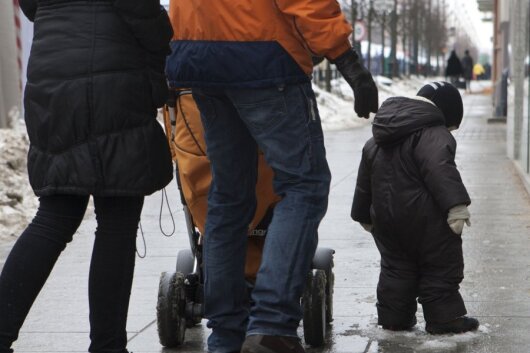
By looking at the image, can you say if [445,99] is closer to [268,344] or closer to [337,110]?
[268,344]

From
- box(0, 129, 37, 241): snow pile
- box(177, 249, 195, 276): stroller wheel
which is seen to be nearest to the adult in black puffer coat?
box(177, 249, 195, 276): stroller wheel

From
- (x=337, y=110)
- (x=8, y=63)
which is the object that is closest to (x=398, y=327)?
(x=8, y=63)

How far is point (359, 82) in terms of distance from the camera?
385 centimetres

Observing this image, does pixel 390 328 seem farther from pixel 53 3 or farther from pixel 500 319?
pixel 53 3

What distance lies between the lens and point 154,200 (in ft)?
34.0

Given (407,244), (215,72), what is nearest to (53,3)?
(215,72)

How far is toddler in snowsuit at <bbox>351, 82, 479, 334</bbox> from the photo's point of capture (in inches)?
183

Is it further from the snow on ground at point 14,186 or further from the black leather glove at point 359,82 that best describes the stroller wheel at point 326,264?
the snow on ground at point 14,186

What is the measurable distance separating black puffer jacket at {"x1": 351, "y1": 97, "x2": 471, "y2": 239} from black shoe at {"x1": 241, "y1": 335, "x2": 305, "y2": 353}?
0.97 metres

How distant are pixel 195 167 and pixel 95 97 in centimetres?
75

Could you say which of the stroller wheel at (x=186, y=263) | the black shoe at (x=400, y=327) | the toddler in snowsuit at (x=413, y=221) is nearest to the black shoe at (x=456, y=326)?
the toddler in snowsuit at (x=413, y=221)

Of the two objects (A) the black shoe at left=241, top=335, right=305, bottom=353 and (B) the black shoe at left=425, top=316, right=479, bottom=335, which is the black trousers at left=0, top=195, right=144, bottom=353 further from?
(B) the black shoe at left=425, top=316, right=479, bottom=335

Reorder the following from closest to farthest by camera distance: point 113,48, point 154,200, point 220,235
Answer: point 113,48 < point 220,235 < point 154,200

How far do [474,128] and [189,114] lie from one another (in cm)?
1656
